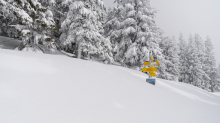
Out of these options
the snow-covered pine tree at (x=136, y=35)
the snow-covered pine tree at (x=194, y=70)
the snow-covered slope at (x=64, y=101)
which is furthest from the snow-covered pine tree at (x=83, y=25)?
the snow-covered pine tree at (x=194, y=70)

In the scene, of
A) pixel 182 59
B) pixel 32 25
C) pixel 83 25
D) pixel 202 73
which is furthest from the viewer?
pixel 182 59

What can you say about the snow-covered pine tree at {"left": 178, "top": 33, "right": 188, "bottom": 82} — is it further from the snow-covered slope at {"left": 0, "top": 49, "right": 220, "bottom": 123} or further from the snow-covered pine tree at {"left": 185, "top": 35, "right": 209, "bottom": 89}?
the snow-covered slope at {"left": 0, "top": 49, "right": 220, "bottom": 123}

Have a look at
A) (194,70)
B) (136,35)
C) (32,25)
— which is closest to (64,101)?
(32,25)

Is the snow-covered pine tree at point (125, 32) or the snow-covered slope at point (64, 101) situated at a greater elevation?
the snow-covered pine tree at point (125, 32)

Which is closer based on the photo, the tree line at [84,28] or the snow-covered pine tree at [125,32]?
the tree line at [84,28]

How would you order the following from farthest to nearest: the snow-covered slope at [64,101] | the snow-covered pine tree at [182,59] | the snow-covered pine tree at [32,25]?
the snow-covered pine tree at [182,59] < the snow-covered pine tree at [32,25] < the snow-covered slope at [64,101]

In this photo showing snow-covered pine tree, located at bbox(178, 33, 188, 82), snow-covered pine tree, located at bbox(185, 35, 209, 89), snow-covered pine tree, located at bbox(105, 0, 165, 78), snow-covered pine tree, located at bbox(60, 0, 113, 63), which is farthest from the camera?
snow-covered pine tree, located at bbox(178, 33, 188, 82)

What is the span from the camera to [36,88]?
2256mm

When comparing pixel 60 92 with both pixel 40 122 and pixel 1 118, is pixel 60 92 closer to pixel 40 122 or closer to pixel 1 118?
pixel 40 122

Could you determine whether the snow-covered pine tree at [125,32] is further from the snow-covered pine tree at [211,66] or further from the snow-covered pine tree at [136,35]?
the snow-covered pine tree at [211,66]

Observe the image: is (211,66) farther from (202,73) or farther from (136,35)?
(136,35)

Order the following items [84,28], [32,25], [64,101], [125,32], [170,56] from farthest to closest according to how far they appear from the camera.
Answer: [170,56] < [125,32] < [84,28] < [32,25] < [64,101]

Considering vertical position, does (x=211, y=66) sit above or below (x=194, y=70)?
above

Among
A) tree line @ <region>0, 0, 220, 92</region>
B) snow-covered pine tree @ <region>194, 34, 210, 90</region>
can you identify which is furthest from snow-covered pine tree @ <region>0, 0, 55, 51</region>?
snow-covered pine tree @ <region>194, 34, 210, 90</region>
